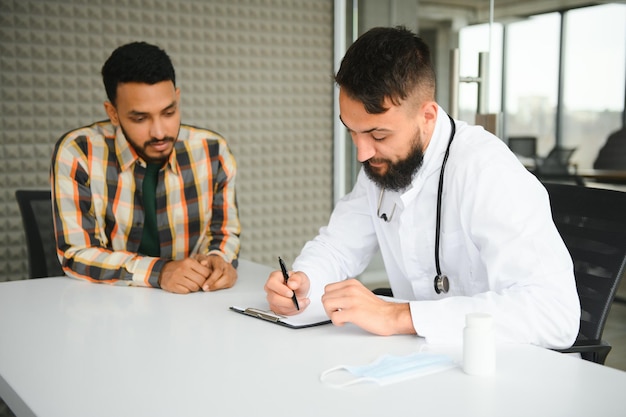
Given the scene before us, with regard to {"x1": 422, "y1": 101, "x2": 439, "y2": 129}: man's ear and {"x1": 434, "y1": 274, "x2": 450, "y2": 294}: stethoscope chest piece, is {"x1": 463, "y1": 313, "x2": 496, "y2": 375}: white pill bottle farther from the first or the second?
{"x1": 422, "y1": 101, "x2": 439, "y2": 129}: man's ear

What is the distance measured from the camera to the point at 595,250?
1800mm

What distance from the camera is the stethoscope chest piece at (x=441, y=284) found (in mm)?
1734

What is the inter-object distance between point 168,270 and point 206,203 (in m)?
0.55

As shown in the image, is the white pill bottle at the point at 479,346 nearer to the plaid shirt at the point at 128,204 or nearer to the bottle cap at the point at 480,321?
the bottle cap at the point at 480,321

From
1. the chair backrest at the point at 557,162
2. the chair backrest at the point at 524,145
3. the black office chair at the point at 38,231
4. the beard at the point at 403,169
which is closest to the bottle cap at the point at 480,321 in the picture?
the beard at the point at 403,169

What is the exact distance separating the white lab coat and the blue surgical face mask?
0.49 ft

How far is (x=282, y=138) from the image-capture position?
4.77 metres

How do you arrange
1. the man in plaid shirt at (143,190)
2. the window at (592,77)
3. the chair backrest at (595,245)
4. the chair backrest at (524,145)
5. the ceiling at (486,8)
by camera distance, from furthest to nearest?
the chair backrest at (524,145), the ceiling at (486,8), the window at (592,77), the man in plaid shirt at (143,190), the chair backrest at (595,245)

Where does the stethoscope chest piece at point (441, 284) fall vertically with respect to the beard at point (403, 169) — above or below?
below

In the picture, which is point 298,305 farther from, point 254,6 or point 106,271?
point 254,6

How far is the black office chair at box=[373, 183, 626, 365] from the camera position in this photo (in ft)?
5.64

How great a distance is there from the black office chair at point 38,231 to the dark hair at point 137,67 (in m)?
0.62

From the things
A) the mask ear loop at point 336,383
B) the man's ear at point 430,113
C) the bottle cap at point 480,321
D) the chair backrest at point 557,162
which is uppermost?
the man's ear at point 430,113

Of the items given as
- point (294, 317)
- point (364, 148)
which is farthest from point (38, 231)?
point (364, 148)
